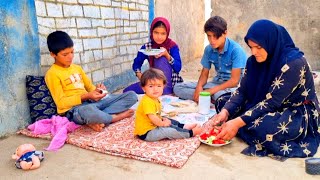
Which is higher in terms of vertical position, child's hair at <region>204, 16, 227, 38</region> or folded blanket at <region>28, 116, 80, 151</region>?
child's hair at <region>204, 16, 227, 38</region>

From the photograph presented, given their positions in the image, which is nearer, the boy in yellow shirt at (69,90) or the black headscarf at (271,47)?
the black headscarf at (271,47)

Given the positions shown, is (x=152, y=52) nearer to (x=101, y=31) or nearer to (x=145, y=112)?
(x=101, y=31)

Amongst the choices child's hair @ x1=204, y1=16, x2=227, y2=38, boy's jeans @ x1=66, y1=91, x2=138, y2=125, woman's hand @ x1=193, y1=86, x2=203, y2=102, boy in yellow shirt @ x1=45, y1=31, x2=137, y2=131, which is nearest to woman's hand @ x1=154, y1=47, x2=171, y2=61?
woman's hand @ x1=193, y1=86, x2=203, y2=102

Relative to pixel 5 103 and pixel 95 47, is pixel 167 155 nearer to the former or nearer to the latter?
pixel 5 103

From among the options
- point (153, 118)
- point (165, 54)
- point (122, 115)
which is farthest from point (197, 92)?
point (153, 118)

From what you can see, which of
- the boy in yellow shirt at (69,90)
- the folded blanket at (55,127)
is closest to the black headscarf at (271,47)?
the boy in yellow shirt at (69,90)

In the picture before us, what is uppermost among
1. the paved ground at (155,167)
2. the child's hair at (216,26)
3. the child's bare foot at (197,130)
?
the child's hair at (216,26)

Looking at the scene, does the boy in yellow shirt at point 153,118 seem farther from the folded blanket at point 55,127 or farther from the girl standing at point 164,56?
the girl standing at point 164,56

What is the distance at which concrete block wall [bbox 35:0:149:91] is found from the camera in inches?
130

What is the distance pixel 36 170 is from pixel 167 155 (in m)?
0.98

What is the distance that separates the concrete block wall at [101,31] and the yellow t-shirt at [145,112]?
4.13 ft

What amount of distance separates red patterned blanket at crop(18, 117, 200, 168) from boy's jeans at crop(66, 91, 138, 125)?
127 mm

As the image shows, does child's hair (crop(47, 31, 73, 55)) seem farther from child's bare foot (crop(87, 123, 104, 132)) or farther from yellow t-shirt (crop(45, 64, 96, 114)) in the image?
child's bare foot (crop(87, 123, 104, 132))

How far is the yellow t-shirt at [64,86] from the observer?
2.93m
